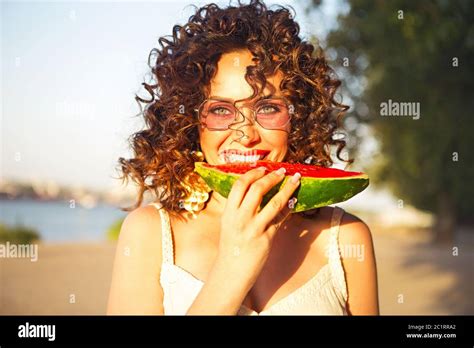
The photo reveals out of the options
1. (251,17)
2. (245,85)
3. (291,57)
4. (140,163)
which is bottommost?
(140,163)

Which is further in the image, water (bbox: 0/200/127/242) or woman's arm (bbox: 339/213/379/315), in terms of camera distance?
water (bbox: 0/200/127/242)

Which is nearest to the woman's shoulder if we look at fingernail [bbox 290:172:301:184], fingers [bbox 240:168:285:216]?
fingers [bbox 240:168:285:216]

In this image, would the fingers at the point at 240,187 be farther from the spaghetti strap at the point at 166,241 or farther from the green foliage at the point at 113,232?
the green foliage at the point at 113,232

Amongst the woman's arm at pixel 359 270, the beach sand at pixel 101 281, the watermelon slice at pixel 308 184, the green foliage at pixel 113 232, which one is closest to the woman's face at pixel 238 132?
the watermelon slice at pixel 308 184

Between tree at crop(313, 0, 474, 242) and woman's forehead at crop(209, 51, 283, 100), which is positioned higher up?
tree at crop(313, 0, 474, 242)

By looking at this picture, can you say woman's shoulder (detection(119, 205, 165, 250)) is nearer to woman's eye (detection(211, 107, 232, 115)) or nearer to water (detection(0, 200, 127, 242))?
woman's eye (detection(211, 107, 232, 115))

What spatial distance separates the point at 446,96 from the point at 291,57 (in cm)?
972

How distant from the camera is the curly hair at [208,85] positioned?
9.54ft

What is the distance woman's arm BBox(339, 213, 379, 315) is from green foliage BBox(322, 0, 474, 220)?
4.85 m

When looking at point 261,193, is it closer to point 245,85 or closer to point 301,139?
point 245,85

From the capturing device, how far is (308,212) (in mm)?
3105

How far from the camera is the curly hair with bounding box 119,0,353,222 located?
9.54 feet

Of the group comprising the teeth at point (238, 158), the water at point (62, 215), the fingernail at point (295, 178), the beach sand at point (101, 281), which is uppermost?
the water at point (62, 215)
